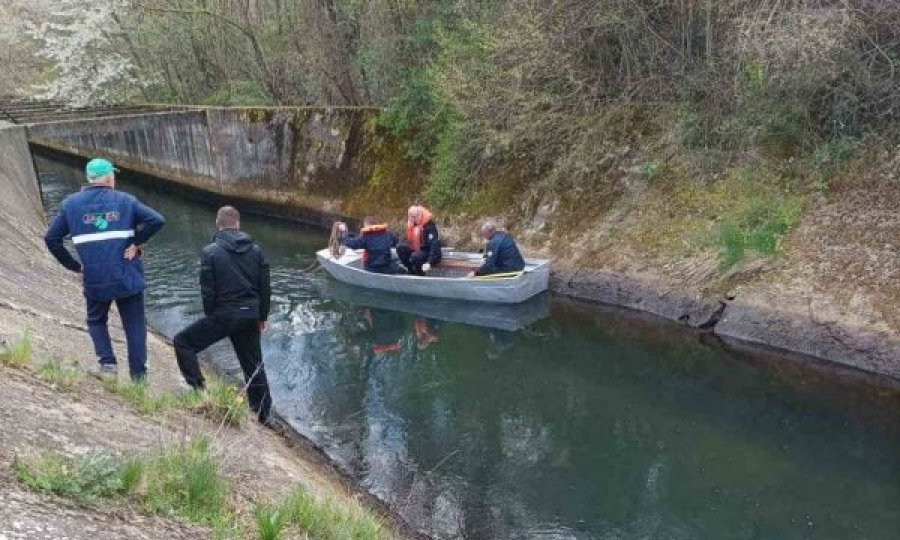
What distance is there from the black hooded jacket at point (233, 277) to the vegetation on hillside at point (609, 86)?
26.9ft

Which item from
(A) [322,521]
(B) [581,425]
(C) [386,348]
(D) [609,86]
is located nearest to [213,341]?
(A) [322,521]

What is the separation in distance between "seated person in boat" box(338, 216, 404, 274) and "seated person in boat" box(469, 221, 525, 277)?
2067 millimetres

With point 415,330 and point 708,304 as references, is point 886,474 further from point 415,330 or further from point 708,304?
point 415,330

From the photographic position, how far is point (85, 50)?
28.3 meters

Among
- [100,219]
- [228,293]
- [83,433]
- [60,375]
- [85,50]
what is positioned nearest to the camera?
[83,433]

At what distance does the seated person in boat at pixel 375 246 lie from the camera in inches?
568

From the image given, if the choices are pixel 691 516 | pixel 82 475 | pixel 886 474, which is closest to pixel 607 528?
pixel 691 516

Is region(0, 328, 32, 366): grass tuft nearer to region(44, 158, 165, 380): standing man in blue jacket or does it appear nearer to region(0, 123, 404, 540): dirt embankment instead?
region(0, 123, 404, 540): dirt embankment

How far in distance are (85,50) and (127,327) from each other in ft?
84.8

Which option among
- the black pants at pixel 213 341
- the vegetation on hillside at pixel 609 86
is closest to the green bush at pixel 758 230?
the vegetation on hillside at pixel 609 86

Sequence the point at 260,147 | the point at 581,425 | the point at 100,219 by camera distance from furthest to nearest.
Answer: the point at 260,147 < the point at 581,425 < the point at 100,219

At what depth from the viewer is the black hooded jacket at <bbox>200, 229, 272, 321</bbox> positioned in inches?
263

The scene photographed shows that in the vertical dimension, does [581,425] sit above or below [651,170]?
below

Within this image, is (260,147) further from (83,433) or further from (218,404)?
(83,433)
